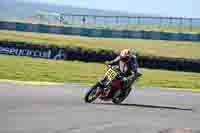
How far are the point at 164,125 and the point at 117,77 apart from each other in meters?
3.31

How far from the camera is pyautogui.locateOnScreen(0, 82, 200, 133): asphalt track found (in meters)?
11.6

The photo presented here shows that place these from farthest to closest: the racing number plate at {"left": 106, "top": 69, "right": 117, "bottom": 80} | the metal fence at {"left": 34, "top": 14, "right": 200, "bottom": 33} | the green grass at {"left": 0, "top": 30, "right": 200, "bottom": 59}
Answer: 1. the metal fence at {"left": 34, "top": 14, "right": 200, "bottom": 33}
2. the green grass at {"left": 0, "top": 30, "right": 200, "bottom": 59}
3. the racing number plate at {"left": 106, "top": 69, "right": 117, "bottom": 80}

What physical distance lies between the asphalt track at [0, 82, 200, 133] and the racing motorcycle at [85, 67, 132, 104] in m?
0.23

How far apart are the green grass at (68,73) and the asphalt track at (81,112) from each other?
489cm

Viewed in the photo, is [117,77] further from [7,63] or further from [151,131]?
[7,63]

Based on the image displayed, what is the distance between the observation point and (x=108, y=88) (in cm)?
1598

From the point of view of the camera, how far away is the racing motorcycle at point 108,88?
15797 mm

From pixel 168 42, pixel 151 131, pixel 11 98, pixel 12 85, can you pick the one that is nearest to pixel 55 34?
pixel 168 42

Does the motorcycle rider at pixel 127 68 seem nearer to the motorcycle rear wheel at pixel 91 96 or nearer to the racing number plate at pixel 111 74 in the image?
the racing number plate at pixel 111 74

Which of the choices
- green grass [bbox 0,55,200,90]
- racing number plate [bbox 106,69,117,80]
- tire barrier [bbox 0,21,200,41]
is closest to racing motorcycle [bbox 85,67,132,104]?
racing number plate [bbox 106,69,117,80]

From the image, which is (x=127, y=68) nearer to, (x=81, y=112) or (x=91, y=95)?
(x=91, y=95)

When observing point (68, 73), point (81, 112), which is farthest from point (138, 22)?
point (81, 112)

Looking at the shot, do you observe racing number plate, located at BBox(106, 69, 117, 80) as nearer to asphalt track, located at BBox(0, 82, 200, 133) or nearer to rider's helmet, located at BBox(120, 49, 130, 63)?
rider's helmet, located at BBox(120, 49, 130, 63)

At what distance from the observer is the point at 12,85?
19.3 metres
